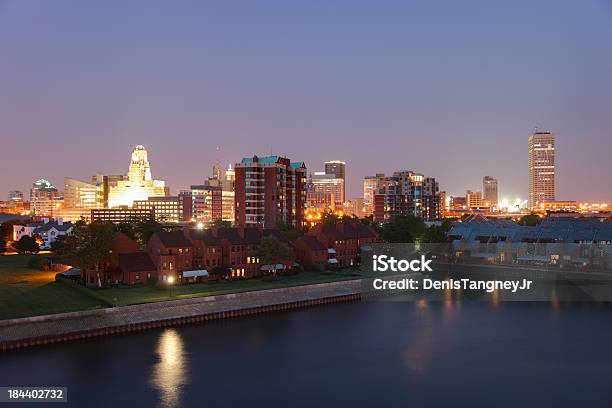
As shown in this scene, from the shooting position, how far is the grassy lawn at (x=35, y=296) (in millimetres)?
32250

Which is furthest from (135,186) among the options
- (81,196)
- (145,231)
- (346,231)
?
(346,231)

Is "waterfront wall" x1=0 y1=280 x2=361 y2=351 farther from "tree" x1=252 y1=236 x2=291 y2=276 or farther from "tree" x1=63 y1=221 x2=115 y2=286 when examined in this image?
"tree" x1=63 y1=221 x2=115 y2=286

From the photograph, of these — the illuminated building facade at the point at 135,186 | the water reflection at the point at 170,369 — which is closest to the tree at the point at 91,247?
the water reflection at the point at 170,369

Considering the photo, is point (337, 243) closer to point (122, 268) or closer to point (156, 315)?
point (122, 268)

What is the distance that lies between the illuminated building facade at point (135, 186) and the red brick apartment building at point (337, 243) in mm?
136702

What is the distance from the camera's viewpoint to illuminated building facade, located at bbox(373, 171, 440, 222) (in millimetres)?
142750

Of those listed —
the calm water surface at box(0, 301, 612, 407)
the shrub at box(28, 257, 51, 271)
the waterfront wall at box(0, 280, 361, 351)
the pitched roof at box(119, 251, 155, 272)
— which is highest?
the pitched roof at box(119, 251, 155, 272)

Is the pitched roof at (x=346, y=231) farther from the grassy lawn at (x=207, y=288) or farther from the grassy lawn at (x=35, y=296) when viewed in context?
the grassy lawn at (x=35, y=296)

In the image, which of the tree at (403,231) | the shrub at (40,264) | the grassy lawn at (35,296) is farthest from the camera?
the tree at (403,231)

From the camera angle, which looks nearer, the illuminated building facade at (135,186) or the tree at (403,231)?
the tree at (403,231)

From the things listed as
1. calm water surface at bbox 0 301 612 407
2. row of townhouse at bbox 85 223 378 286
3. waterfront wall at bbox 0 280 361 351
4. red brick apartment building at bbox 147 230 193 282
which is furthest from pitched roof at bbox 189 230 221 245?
calm water surface at bbox 0 301 612 407

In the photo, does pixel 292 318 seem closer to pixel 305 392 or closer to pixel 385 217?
pixel 305 392

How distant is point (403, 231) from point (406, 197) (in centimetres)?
7577

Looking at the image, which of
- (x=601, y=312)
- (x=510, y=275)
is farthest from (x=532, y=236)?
(x=601, y=312)
